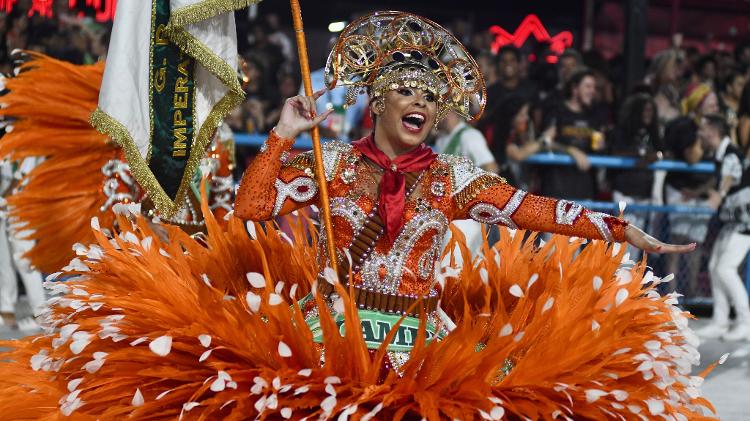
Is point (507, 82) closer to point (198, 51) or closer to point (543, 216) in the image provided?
point (198, 51)

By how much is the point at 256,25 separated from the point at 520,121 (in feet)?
11.4

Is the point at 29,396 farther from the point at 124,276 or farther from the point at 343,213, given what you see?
the point at 343,213

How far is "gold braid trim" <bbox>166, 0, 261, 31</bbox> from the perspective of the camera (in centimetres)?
433

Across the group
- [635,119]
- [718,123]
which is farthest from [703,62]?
[718,123]

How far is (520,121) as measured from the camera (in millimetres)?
9273

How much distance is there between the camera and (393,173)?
155 inches

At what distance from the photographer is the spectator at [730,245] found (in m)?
8.93

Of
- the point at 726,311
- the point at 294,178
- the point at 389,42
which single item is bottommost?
the point at 726,311

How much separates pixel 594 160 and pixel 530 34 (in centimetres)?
596

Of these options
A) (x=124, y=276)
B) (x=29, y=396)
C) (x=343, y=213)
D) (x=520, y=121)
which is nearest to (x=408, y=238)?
(x=343, y=213)

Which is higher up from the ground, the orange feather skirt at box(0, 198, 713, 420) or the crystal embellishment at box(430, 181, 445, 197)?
the crystal embellishment at box(430, 181, 445, 197)

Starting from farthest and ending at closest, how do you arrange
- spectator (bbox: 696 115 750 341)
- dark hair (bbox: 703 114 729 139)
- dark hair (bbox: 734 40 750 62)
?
dark hair (bbox: 734 40 750 62), dark hair (bbox: 703 114 729 139), spectator (bbox: 696 115 750 341)

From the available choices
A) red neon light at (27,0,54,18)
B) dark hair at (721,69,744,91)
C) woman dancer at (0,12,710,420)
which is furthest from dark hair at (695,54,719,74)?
woman dancer at (0,12,710,420)

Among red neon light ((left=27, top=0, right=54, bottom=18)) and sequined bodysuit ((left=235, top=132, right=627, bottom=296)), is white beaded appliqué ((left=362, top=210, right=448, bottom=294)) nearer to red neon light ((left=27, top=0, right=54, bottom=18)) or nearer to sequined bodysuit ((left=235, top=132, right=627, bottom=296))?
sequined bodysuit ((left=235, top=132, right=627, bottom=296))
